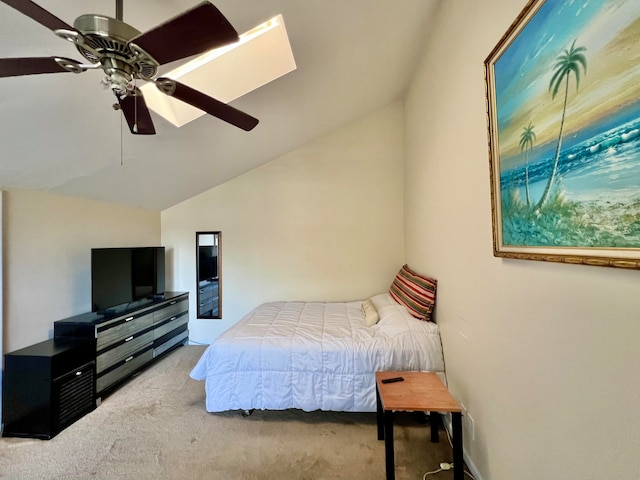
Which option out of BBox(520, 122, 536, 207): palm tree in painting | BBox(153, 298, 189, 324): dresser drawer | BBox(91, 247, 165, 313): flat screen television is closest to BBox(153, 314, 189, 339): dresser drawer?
BBox(153, 298, 189, 324): dresser drawer

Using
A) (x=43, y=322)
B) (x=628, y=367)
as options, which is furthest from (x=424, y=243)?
(x=43, y=322)

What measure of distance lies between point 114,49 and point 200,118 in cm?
133

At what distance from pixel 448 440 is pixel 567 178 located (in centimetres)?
194

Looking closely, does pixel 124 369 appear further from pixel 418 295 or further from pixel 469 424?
pixel 469 424

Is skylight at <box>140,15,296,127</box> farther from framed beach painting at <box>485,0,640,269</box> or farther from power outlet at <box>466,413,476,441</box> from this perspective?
power outlet at <box>466,413,476,441</box>

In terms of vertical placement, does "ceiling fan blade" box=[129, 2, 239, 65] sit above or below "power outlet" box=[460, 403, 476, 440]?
above

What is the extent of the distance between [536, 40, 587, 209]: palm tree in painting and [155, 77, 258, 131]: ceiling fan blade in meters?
1.37

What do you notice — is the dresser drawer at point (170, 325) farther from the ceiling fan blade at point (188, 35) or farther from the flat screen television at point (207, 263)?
the ceiling fan blade at point (188, 35)

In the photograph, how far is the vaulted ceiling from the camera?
1457 millimetres

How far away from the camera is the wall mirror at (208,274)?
395 centimetres

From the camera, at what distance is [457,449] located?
1.48 m

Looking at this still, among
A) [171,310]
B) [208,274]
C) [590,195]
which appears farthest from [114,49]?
[208,274]

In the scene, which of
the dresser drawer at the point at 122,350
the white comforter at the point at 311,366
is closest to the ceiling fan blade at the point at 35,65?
the white comforter at the point at 311,366

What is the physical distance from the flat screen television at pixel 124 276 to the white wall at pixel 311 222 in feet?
1.90
